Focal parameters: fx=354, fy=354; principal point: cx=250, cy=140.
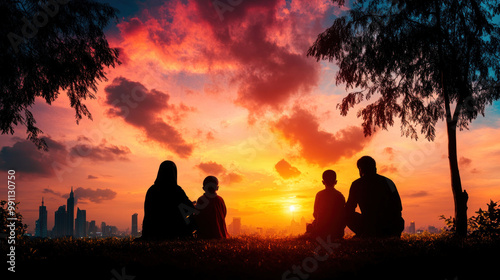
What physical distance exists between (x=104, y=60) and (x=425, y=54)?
14570 millimetres

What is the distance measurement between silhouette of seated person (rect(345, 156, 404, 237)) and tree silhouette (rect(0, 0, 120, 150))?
12460mm

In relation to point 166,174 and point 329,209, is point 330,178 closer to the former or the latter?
point 329,209

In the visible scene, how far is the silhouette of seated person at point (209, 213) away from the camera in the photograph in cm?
1236

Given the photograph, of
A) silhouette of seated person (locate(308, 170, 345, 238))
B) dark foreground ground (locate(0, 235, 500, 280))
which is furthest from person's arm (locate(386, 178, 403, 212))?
dark foreground ground (locate(0, 235, 500, 280))

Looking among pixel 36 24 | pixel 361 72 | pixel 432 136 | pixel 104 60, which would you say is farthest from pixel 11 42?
pixel 432 136

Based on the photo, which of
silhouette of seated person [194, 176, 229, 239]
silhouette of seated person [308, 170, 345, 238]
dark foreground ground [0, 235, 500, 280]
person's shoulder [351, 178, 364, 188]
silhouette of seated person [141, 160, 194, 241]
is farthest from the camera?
silhouette of seated person [194, 176, 229, 239]

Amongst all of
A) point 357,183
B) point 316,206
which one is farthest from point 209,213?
point 357,183

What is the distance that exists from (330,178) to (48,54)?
12589 mm

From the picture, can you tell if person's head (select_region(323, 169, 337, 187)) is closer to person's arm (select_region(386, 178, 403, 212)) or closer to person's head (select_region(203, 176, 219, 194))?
person's arm (select_region(386, 178, 403, 212))

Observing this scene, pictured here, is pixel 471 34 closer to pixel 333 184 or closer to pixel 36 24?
pixel 333 184

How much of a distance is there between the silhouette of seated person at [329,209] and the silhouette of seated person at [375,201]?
588 mm

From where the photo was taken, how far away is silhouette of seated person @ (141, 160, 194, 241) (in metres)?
11.6

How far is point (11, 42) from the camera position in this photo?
1358cm

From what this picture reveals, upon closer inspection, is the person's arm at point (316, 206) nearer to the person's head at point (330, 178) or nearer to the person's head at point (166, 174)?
the person's head at point (330, 178)
